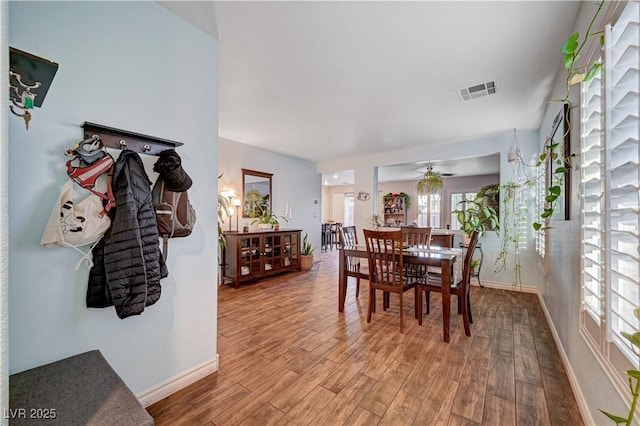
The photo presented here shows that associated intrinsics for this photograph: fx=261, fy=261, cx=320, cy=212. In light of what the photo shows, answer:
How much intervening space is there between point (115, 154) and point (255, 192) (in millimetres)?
3605

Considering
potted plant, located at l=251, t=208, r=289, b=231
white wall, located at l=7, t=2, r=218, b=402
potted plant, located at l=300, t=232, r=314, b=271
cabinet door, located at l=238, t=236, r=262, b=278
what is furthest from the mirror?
white wall, located at l=7, t=2, r=218, b=402

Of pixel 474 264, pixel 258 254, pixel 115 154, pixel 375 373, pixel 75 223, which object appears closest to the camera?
pixel 75 223

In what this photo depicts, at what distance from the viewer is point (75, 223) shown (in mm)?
1259

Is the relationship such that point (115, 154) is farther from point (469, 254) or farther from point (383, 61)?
point (469, 254)

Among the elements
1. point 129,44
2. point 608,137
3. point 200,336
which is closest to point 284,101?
point 129,44

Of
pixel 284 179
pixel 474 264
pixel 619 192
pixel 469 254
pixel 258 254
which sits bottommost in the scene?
pixel 474 264

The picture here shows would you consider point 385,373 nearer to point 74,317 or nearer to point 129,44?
point 74,317

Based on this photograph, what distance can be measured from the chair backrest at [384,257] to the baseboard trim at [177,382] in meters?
1.66

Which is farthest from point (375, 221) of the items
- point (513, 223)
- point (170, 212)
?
point (170, 212)

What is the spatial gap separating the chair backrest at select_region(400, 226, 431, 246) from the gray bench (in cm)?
320

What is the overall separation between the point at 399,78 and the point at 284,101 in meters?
1.29

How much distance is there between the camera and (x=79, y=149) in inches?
50.9

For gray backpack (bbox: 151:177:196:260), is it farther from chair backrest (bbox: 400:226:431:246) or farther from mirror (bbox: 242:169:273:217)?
mirror (bbox: 242:169:273:217)

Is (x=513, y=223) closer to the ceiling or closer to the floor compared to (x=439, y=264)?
closer to the ceiling
